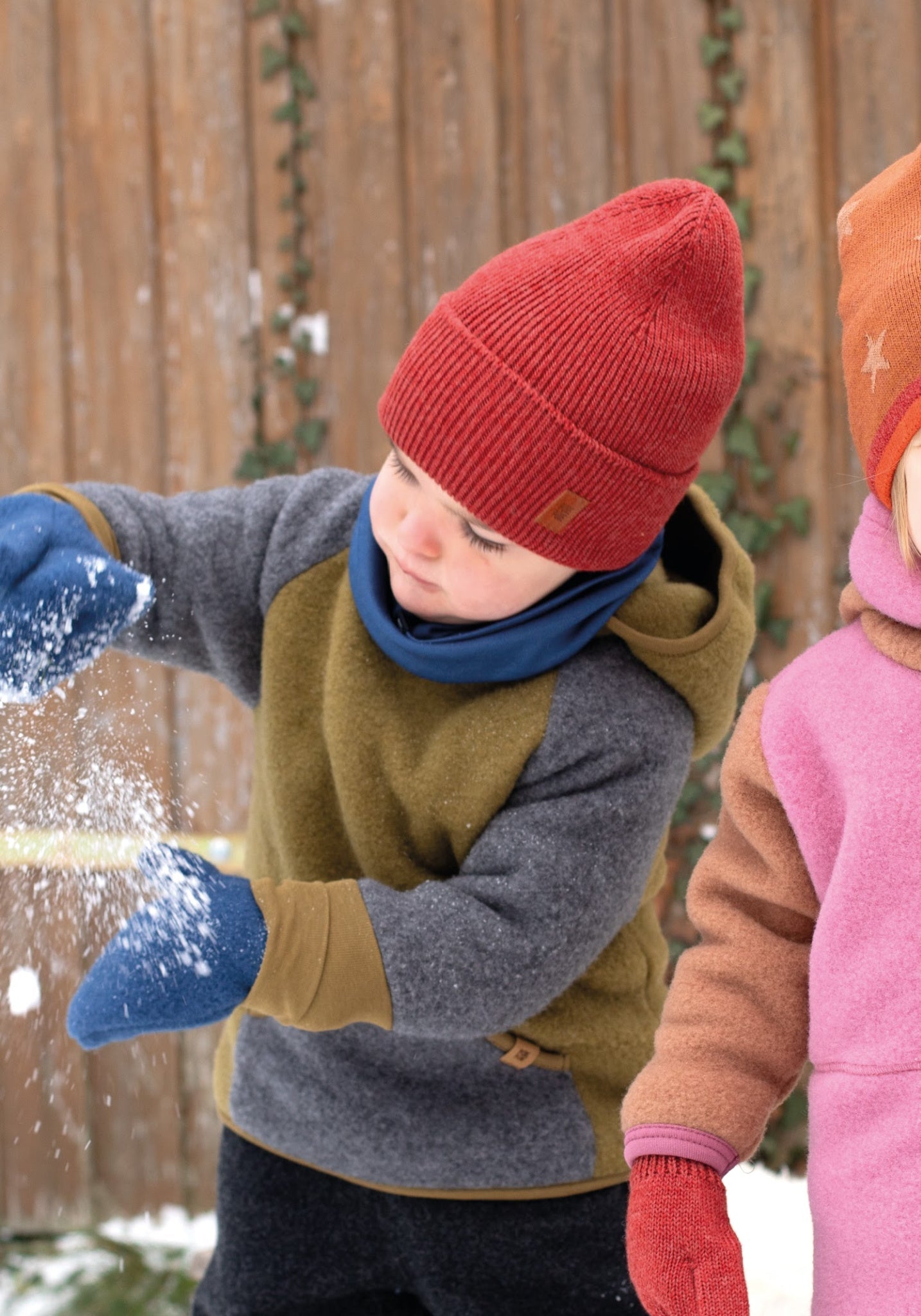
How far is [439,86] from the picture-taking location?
91.9 inches

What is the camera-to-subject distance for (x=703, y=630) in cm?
119

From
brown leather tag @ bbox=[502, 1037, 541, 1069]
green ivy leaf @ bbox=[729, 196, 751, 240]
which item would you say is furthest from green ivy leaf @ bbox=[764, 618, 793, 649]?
brown leather tag @ bbox=[502, 1037, 541, 1069]

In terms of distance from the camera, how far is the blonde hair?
0.91 m

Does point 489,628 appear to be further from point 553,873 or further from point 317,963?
point 317,963

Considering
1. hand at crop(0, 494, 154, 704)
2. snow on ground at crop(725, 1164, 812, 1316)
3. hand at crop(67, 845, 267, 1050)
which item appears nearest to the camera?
hand at crop(67, 845, 267, 1050)

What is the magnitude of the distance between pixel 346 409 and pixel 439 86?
0.60 m

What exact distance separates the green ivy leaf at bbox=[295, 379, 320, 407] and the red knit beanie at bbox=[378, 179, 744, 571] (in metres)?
1.26

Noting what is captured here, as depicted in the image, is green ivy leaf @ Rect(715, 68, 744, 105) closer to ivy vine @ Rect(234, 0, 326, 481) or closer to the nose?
ivy vine @ Rect(234, 0, 326, 481)

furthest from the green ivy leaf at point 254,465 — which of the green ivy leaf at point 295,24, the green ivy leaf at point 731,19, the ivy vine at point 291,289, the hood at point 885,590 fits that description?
the hood at point 885,590

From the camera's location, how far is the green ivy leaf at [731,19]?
2.26 m

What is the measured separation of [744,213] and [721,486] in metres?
0.49

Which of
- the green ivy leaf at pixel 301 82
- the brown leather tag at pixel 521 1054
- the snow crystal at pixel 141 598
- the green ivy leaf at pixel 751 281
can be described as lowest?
the brown leather tag at pixel 521 1054

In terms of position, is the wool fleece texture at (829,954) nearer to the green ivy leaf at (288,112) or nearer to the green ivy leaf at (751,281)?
the green ivy leaf at (751,281)

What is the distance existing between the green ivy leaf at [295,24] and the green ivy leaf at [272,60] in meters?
0.04
